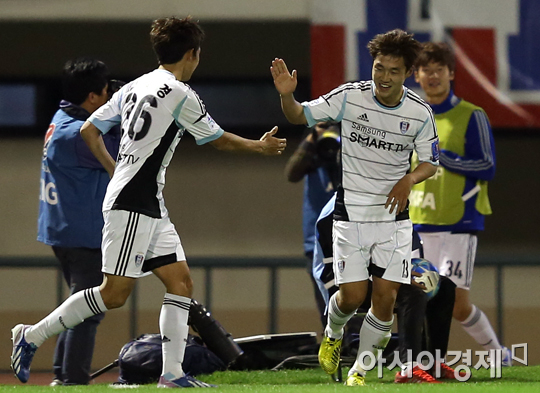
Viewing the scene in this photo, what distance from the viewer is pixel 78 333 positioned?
6211mm

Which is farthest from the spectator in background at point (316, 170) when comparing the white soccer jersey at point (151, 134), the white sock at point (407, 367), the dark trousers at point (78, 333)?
the white soccer jersey at point (151, 134)

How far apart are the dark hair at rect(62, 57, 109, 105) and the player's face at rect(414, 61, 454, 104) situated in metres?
2.13

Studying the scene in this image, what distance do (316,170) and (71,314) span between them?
8.29ft

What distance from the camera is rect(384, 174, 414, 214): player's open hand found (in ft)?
18.6

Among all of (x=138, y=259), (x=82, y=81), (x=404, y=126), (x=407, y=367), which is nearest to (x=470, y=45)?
(x=404, y=126)

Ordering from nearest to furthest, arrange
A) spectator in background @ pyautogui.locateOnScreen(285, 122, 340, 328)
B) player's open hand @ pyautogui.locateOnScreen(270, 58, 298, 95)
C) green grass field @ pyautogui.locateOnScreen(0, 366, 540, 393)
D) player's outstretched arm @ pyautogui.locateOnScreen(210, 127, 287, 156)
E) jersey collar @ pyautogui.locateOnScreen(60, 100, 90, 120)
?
1. green grass field @ pyautogui.locateOnScreen(0, 366, 540, 393)
2. player's outstretched arm @ pyautogui.locateOnScreen(210, 127, 287, 156)
3. player's open hand @ pyautogui.locateOnScreen(270, 58, 298, 95)
4. jersey collar @ pyautogui.locateOnScreen(60, 100, 90, 120)
5. spectator in background @ pyautogui.locateOnScreen(285, 122, 340, 328)


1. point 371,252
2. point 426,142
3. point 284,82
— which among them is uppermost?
point 284,82

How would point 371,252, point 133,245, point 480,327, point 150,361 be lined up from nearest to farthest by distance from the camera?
point 133,245 → point 371,252 → point 150,361 → point 480,327

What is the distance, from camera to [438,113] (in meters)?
7.30

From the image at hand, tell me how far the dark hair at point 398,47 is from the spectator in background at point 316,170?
4.53ft

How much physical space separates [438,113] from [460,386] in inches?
93.9

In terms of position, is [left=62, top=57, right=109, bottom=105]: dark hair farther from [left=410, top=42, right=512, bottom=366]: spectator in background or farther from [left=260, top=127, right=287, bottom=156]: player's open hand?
[left=410, top=42, right=512, bottom=366]: spectator in background

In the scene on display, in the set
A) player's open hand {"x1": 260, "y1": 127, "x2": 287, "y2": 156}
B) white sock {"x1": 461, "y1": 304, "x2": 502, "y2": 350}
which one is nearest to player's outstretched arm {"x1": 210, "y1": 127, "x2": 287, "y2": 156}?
player's open hand {"x1": 260, "y1": 127, "x2": 287, "y2": 156}

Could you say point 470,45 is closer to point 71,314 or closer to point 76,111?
point 76,111
